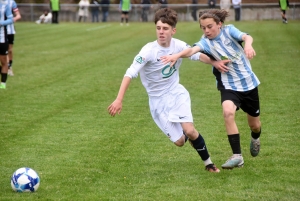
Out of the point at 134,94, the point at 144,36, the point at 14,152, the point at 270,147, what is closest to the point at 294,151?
the point at 270,147

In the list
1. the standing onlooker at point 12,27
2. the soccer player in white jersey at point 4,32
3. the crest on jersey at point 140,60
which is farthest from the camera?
the standing onlooker at point 12,27

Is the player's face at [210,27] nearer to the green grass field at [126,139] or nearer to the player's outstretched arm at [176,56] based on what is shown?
the player's outstretched arm at [176,56]

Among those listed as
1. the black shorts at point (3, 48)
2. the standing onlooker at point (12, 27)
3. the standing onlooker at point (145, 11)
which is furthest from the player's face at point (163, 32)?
the standing onlooker at point (145, 11)

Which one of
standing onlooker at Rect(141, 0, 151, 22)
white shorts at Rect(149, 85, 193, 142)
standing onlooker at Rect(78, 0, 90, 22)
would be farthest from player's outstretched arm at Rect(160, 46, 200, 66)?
standing onlooker at Rect(78, 0, 90, 22)

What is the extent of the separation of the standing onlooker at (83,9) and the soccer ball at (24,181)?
126ft

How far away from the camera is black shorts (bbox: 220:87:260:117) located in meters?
7.70

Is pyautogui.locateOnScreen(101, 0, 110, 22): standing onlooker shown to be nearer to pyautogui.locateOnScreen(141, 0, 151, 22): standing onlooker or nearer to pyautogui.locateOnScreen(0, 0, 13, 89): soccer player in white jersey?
pyautogui.locateOnScreen(141, 0, 151, 22): standing onlooker

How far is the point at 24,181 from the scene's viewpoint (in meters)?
6.62

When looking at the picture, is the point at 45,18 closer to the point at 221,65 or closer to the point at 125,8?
the point at 125,8

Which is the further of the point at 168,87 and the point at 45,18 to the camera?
the point at 45,18

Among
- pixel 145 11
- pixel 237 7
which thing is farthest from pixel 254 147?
pixel 145 11

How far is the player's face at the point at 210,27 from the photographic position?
763cm

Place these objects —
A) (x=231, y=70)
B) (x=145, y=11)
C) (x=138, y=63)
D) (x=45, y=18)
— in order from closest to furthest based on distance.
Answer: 1. (x=138, y=63)
2. (x=231, y=70)
3. (x=45, y=18)
4. (x=145, y=11)

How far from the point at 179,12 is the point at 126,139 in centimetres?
3406
